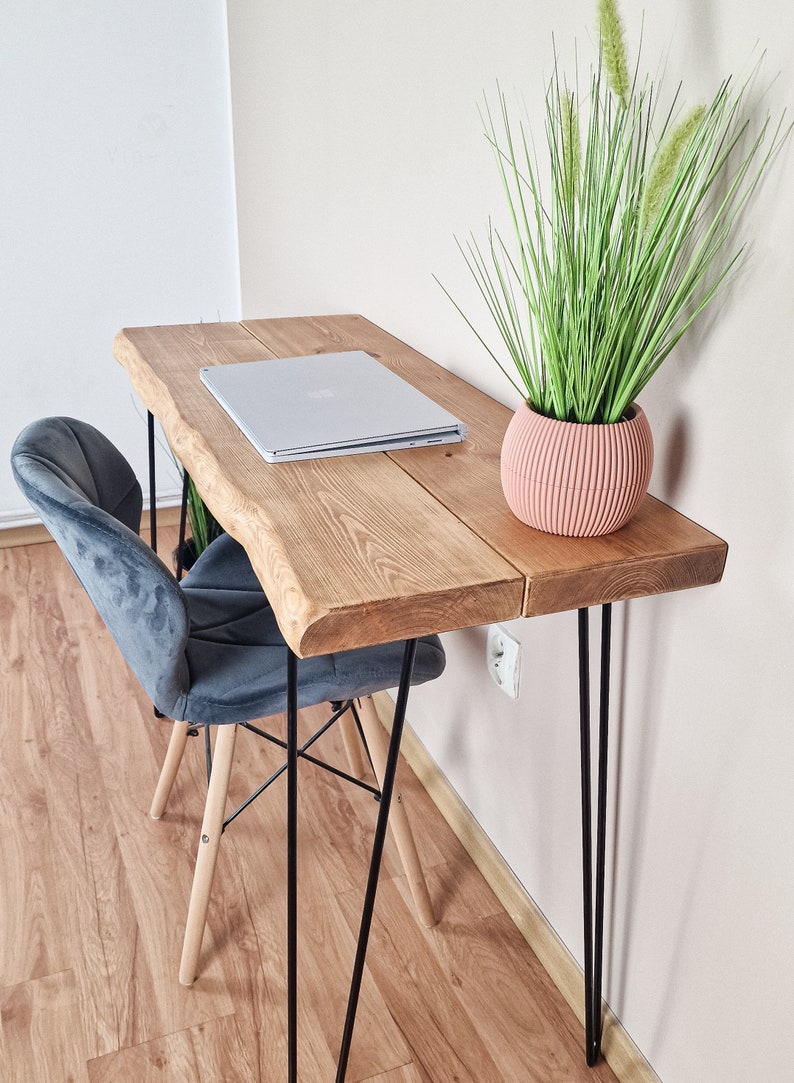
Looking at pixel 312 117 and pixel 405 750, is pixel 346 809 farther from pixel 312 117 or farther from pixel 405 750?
pixel 312 117

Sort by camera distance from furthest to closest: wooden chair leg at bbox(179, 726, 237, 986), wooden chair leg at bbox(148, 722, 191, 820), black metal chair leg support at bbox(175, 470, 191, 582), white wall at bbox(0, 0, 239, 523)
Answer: white wall at bbox(0, 0, 239, 523)
black metal chair leg support at bbox(175, 470, 191, 582)
wooden chair leg at bbox(148, 722, 191, 820)
wooden chair leg at bbox(179, 726, 237, 986)

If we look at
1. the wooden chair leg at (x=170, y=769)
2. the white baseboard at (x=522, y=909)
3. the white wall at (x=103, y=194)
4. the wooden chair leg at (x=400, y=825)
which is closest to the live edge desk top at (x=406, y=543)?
the wooden chair leg at (x=400, y=825)

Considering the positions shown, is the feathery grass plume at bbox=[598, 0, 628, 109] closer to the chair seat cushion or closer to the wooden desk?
the wooden desk

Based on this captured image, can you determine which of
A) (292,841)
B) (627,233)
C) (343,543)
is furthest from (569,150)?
(292,841)

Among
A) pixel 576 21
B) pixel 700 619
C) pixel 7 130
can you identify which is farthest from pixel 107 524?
pixel 7 130

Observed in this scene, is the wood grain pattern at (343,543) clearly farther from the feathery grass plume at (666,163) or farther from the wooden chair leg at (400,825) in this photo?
the wooden chair leg at (400,825)

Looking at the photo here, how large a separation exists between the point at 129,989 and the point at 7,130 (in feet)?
6.47

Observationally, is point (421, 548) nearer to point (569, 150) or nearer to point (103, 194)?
point (569, 150)

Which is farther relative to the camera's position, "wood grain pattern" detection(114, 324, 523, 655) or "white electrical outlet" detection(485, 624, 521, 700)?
"white electrical outlet" detection(485, 624, 521, 700)

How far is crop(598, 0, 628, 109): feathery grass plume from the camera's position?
744 millimetres

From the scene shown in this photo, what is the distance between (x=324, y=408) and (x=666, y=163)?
1.81 ft

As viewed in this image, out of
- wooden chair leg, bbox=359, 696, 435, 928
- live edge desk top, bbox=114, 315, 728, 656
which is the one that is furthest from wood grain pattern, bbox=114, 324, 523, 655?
wooden chair leg, bbox=359, 696, 435, 928

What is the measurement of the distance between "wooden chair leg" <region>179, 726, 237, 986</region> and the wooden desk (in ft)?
0.99

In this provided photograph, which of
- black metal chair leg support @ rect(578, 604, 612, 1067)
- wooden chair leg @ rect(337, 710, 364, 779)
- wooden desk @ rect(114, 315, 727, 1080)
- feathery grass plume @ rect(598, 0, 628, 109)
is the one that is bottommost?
wooden chair leg @ rect(337, 710, 364, 779)
